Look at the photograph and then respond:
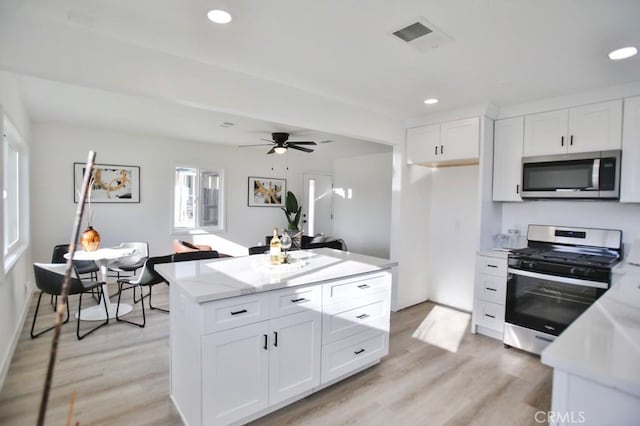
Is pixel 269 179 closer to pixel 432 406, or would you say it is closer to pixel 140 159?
pixel 140 159

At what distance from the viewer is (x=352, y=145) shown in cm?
588

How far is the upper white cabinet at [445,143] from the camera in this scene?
11.7 feet

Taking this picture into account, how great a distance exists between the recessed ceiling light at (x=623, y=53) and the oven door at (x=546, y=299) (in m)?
1.64

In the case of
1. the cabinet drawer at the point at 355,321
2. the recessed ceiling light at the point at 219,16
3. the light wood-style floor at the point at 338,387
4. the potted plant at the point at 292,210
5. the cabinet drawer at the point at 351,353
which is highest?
the recessed ceiling light at the point at 219,16

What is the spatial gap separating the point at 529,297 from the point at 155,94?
3490 mm

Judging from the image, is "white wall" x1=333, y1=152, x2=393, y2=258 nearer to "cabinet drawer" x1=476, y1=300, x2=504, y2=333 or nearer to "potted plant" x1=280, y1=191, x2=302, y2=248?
"potted plant" x1=280, y1=191, x2=302, y2=248

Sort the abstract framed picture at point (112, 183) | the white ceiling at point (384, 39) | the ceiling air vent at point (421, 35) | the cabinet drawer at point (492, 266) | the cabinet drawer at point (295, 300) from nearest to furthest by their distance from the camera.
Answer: the white ceiling at point (384, 39) < the ceiling air vent at point (421, 35) < the cabinet drawer at point (295, 300) < the cabinet drawer at point (492, 266) < the abstract framed picture at point (112, 183)

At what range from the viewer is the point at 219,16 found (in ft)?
6.25

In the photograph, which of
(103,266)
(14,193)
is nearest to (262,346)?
(103,266)

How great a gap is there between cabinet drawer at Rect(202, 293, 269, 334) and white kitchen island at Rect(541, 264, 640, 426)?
1.42 m

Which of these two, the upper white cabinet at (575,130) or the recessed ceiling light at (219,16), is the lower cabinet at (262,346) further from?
the upper white cabinet at (575,130)

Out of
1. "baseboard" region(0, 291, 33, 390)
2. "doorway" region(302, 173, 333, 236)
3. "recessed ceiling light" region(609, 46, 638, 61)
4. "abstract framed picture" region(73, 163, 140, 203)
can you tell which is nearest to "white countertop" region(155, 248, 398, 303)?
"baseboard" region(0, 291, 33, 390)

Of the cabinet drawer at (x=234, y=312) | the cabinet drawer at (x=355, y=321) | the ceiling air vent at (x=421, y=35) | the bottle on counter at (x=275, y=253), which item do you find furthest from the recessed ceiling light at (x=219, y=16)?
the cabinet drawer at (x=355, y=321)

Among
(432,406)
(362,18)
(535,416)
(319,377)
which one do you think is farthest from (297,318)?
(362,18)
